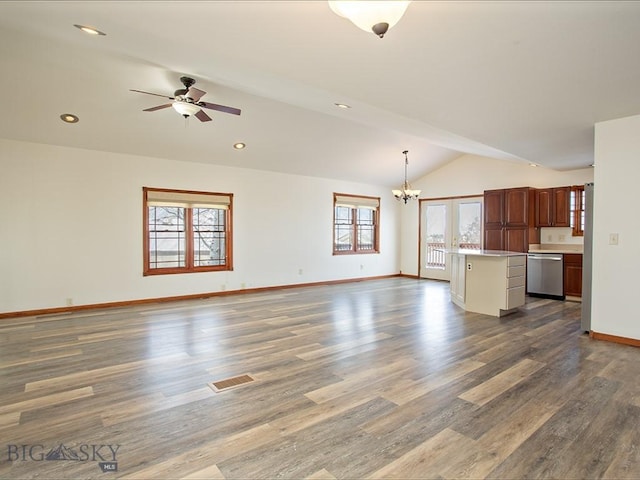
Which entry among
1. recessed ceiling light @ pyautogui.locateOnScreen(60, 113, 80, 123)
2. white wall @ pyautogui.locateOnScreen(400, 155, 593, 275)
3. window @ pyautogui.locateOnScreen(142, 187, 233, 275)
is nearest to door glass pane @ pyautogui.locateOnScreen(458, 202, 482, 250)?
white wall @ pyautogui.locateOnScreen(400, 155, 593, 275)

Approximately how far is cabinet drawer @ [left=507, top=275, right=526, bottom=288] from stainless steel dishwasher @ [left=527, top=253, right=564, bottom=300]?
1.69 metres

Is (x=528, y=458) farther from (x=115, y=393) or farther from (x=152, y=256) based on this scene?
(x=152, y=256)

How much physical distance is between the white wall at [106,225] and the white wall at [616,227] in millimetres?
5505

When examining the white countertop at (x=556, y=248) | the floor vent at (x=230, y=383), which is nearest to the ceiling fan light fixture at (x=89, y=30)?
the floor vent at (x=230, y=383)

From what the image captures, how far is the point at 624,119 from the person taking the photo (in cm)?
411

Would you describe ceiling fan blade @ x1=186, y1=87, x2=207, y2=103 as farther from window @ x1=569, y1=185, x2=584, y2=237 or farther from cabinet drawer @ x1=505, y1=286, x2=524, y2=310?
window @ x1=569, y1=185, x2=584, y2=237

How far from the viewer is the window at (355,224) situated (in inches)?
359

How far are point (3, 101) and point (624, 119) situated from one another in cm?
736


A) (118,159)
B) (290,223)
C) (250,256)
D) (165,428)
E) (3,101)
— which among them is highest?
(3,101)

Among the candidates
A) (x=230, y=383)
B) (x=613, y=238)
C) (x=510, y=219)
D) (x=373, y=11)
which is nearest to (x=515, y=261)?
(x=613, y=238)

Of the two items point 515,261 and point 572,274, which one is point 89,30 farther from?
point 572,274

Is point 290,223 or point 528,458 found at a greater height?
point 290,223

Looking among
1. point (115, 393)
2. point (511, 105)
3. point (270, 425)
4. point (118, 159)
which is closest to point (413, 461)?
point (270, 425)

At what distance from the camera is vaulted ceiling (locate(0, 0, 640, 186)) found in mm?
2322
